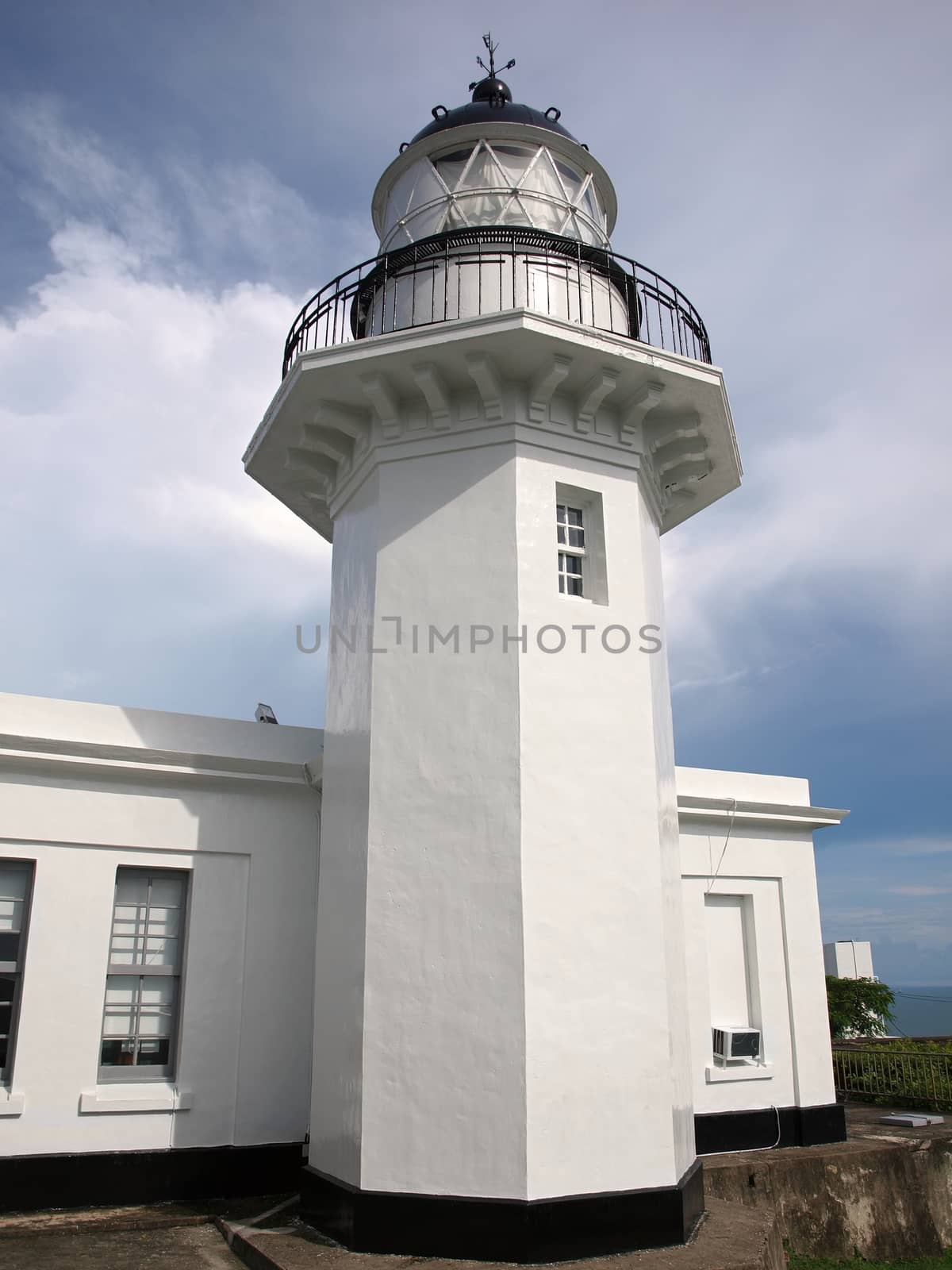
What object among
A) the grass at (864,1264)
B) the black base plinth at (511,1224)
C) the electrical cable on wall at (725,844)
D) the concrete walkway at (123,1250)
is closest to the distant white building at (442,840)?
the black base plinth at (511,1224)

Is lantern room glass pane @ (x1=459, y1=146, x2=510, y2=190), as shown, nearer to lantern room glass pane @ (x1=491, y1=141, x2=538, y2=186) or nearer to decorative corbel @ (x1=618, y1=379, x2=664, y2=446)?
lantern room glass pane @ (x1=491, y1=141, x2=538, y2=186)

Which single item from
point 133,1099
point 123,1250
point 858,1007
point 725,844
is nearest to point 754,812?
point 725,844

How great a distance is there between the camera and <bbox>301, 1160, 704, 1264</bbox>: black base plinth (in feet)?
22.9

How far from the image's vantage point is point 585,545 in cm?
912

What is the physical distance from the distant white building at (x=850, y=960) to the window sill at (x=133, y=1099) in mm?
19287

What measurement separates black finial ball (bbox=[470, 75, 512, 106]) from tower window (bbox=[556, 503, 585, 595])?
5.24 metres

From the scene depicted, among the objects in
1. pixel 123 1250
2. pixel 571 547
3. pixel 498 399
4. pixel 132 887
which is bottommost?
pixel 123 1250

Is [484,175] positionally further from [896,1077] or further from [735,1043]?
[896,1077]

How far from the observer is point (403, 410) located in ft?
30.1

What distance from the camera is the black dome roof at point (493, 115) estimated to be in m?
10.5

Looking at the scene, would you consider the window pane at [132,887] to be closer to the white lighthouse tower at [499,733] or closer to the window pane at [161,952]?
the window pane at [161,952]

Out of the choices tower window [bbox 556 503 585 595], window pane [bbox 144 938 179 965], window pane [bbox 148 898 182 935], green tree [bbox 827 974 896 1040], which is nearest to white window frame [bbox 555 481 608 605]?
tower window [bbox 556 503 585 595]

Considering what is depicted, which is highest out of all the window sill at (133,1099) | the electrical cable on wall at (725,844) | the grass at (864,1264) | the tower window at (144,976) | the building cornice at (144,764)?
the building cornice at (144,764)

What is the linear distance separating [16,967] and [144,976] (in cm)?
118
